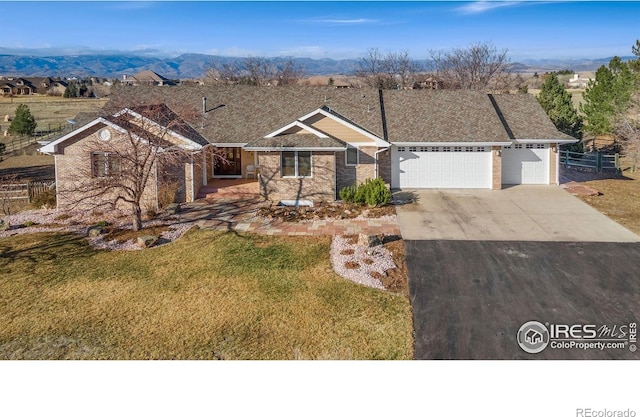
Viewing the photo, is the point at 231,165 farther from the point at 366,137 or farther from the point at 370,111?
the point at 370,111

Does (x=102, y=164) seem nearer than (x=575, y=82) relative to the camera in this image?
Yes

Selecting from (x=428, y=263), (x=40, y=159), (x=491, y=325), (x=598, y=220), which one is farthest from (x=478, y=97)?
(x=40, y=159)

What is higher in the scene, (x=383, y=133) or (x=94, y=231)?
(x=383, y=133)

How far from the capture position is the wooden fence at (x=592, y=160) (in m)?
28.5

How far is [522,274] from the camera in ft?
42.1

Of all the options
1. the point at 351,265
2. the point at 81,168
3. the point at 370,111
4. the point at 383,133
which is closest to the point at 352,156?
the point at 383,133

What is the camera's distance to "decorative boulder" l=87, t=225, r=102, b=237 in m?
16.6

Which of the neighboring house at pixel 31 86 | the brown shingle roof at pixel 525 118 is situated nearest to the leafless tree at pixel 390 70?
the brown shingle roof at pixel 525 118

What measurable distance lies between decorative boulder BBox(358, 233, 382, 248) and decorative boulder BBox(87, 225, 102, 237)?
9.41 metres

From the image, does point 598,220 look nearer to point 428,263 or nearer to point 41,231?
point 428,263

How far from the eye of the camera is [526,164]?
80.2 ft

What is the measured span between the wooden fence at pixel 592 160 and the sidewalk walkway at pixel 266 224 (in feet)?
59.3

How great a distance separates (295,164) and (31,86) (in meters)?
89.6
